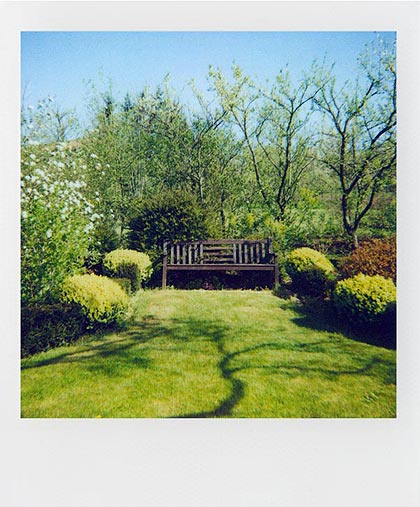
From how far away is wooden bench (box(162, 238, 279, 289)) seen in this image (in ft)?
16.6

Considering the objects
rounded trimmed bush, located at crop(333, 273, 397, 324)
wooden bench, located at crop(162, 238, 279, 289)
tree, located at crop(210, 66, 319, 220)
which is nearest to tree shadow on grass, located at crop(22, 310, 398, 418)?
rounded trimmed bush, located at crop(333, 273, 397, 324)

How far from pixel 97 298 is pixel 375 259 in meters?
3.14

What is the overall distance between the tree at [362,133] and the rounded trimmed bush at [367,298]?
0.49 meters

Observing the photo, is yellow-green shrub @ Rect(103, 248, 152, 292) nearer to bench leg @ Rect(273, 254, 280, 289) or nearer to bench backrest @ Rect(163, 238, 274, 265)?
bench backrest @ Rect(163, 238, 274, 265)

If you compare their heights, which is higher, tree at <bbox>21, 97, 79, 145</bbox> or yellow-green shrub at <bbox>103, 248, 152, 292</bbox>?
tree at <bbox>21, 97, 79, 145</bbox>

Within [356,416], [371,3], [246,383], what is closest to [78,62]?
[371,3]

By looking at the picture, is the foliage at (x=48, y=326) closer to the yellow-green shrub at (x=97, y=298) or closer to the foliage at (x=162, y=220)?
the yellow-green shrub at (x=97, y=298)

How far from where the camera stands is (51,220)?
4848 millimetres

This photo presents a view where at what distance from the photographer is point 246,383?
4445 millimetres

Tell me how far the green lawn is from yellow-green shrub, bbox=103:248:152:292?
0.46 metres
